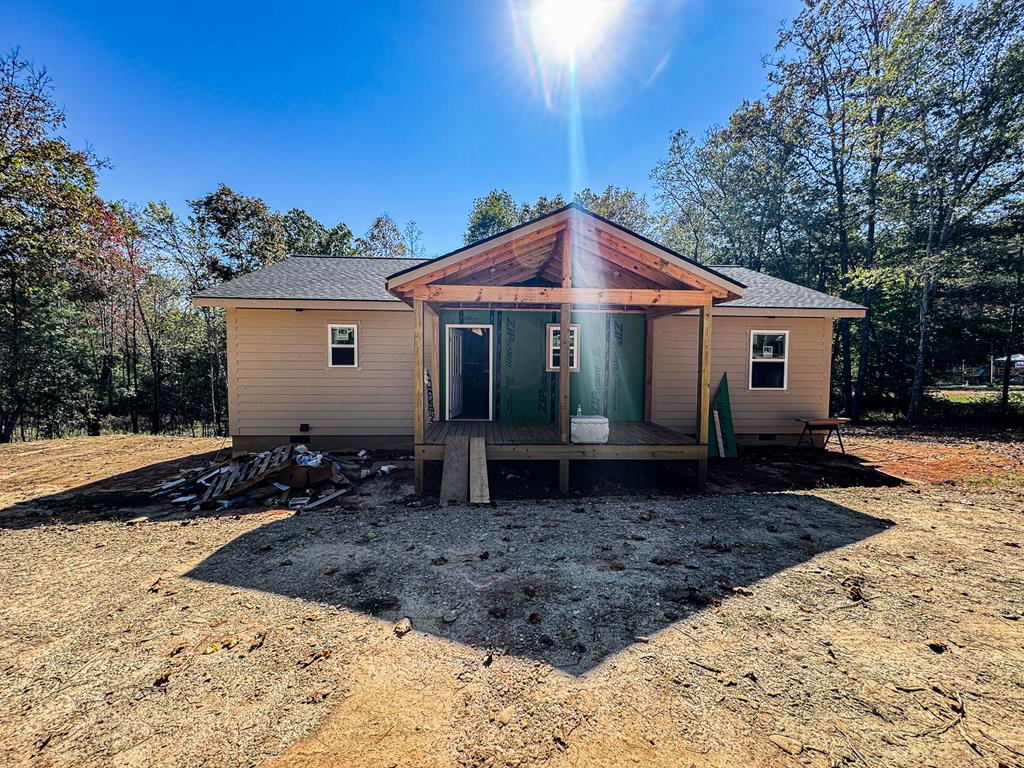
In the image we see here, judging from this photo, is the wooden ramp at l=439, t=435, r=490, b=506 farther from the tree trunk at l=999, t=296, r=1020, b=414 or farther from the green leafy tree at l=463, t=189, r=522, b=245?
the green leafy tree at l=463, t=189, r=522, b=245

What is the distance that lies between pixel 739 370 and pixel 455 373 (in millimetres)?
5943

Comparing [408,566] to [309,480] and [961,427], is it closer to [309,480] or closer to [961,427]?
[309,480]

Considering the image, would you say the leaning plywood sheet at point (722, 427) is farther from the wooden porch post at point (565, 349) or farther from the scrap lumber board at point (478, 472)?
the scrap lumber board at point (478, 472)

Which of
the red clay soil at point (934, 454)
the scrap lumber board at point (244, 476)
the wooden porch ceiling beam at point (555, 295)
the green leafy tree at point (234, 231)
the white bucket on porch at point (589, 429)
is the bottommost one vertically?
the red clay soil at point (934, 454)

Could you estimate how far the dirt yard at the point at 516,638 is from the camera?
186 cm

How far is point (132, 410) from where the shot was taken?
1795 centimetres

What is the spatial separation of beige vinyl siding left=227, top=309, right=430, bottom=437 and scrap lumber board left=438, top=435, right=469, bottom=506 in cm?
258

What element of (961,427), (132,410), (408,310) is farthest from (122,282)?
(961,427)

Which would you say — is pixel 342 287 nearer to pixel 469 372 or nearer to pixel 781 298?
pixel 469 372

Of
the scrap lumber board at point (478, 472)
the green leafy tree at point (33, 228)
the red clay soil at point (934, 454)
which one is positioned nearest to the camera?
the scrap lumber board at point (478, 472)

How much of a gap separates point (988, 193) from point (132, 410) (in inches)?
1239

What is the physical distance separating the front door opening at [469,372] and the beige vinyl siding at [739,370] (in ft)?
11.6

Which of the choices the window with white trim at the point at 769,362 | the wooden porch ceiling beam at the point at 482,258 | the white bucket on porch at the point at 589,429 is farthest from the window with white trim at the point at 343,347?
the window with white trim at the point at 769,362

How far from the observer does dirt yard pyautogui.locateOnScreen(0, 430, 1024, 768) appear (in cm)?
186
